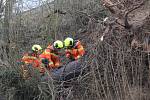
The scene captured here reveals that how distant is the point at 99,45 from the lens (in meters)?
9.10

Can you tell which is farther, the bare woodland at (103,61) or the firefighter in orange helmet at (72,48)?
the firefighter in orange helmet at (72,48)

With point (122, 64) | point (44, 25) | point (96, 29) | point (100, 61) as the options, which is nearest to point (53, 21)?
point (44, 25)

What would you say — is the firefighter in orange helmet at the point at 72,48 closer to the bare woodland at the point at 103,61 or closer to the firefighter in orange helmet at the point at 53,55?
the firefighter in orange helmet at the point at 53,55

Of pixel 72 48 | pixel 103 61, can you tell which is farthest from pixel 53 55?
pixel 103 61

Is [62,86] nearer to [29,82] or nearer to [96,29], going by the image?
[29,82]

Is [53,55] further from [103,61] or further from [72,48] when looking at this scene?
[103,61]

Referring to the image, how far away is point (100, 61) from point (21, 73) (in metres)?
2.12

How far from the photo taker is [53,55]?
12.5m

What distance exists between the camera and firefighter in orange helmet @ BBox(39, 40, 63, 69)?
468 inches

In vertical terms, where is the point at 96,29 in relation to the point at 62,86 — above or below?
above

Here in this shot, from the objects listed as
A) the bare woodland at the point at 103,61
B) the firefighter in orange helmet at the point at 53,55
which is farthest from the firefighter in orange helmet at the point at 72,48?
the bare woodland at the point at 103,61

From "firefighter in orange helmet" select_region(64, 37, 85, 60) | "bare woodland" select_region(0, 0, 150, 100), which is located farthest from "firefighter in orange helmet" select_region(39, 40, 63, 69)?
"bare woodland" select_region(0, 0, 150, 100)

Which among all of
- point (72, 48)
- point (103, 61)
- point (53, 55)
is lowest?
point (53, 55)

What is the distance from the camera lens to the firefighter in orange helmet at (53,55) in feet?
39.0
